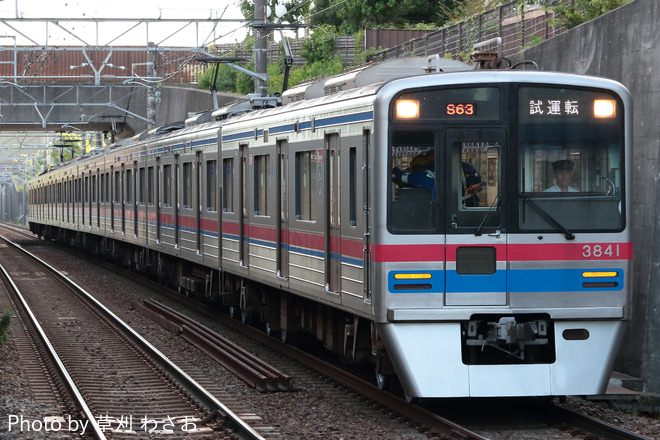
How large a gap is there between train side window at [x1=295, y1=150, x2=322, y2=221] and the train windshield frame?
→ 197 cm

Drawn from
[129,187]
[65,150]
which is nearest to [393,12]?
[129,187]

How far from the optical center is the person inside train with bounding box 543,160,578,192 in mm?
8406

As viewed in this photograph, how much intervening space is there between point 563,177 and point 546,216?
12.8 inches

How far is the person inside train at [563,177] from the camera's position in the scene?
27.6ft

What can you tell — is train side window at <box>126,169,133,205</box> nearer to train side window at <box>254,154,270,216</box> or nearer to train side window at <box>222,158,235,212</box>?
train side window at <box>222,158,235,212</box>

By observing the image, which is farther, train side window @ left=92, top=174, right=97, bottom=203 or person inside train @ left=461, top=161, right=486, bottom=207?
train side window @ left=92, top=174, right=97, bottom=203

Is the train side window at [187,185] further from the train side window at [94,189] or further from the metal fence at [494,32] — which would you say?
the train side window at [94,189]

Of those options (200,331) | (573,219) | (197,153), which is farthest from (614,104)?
(197,153)

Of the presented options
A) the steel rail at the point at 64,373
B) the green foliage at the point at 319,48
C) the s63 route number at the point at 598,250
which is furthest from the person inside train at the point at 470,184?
the green foliage at the point at 319,48

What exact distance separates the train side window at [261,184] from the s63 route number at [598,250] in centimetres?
466

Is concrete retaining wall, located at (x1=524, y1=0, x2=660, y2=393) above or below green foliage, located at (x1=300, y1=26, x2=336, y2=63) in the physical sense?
below

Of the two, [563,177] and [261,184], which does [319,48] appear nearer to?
[261,184]

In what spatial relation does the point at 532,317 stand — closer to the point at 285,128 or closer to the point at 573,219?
the point at 573,219

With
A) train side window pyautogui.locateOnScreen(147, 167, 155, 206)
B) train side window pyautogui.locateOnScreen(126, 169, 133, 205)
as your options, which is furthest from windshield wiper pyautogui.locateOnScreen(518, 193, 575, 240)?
train side window pyautogui.locateOnScreen(126, 169, 133, 205)
